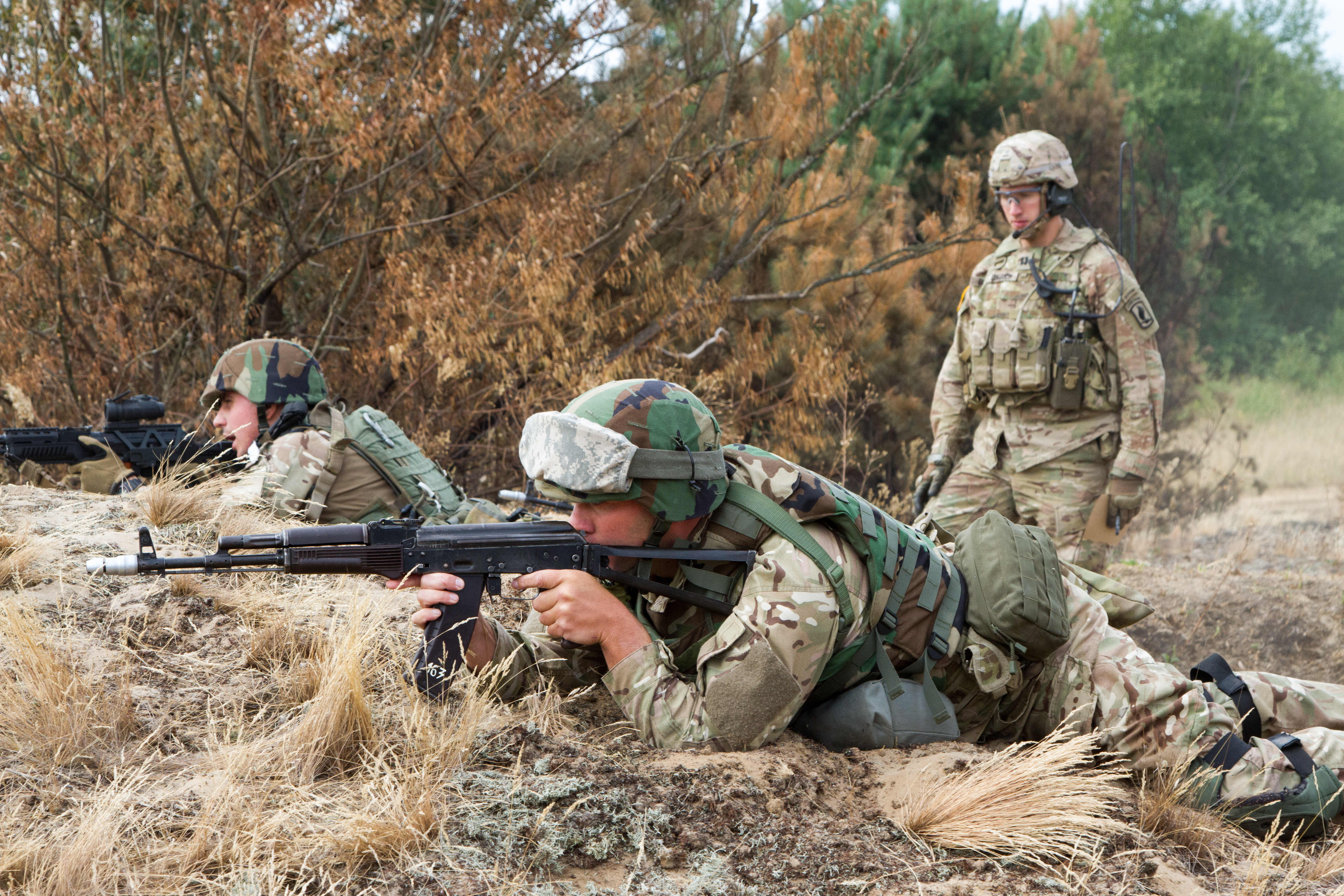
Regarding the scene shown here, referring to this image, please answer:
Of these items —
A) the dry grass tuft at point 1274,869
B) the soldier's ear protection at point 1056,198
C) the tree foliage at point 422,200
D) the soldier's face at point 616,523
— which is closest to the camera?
the dry grass tuft at point 1274,869

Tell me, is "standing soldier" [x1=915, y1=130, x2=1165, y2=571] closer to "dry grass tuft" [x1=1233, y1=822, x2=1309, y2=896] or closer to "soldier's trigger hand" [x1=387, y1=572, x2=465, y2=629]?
"dry grass tuft" [x1=1233, y1=822, x2=1309, y2=896]

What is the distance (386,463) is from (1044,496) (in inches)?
118

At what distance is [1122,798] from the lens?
266cm

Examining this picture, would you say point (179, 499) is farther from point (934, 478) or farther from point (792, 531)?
point (934, 478)

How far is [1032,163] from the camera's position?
511cm

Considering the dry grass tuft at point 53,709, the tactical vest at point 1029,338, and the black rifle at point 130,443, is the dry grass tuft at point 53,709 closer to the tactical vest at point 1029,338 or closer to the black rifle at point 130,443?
the black rifle at point 130,443

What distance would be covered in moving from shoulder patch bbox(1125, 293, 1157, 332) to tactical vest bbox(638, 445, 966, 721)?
2.73 m

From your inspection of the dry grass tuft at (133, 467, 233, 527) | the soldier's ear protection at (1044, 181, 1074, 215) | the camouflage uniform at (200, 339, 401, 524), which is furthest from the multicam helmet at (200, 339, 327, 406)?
the soldier's ear protection at (1044, 181, 1074, 215)

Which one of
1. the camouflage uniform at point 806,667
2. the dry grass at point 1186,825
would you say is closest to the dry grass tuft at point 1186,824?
the dry grass at point 1186,825

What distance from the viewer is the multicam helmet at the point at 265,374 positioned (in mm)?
4938

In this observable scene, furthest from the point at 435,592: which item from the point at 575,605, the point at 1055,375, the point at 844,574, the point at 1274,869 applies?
the point at 1055,375

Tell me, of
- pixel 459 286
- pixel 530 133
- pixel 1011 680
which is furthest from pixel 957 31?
pixel 1011 680

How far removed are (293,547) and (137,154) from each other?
524cm

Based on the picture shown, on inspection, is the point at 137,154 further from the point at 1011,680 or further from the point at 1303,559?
the point at 1303,559
